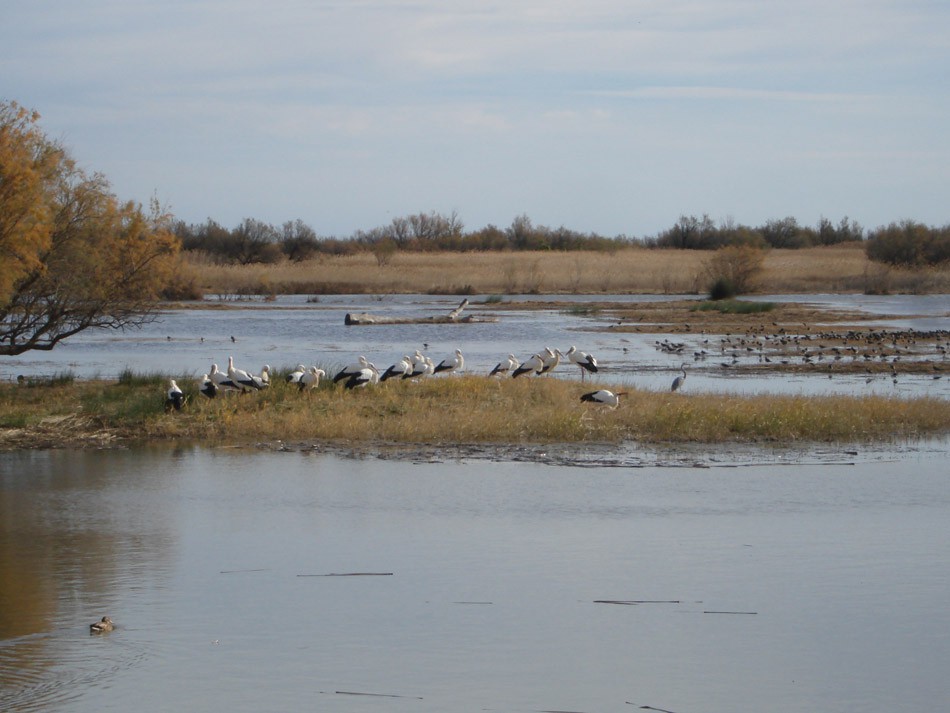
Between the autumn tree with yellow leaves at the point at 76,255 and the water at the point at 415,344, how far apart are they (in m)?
2.15

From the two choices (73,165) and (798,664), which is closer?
(798,664)

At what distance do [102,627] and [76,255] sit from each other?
13.1 m

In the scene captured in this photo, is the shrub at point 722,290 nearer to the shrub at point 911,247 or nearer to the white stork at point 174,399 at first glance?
the shrub at point 911,247

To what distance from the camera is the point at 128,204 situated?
21.9 metres

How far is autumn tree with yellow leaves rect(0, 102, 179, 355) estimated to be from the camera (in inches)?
796

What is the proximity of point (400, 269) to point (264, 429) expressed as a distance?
58084 mm

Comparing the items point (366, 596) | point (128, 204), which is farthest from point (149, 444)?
point (366, 596)

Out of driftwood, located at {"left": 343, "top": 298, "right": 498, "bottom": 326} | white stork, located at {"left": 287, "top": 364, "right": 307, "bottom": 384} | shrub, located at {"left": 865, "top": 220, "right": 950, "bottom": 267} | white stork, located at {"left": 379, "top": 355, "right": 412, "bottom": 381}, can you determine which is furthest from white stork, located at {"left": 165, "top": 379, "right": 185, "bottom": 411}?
shrub, located at {"left": 865, "top": 220, "right": 950, "bottom": 267}

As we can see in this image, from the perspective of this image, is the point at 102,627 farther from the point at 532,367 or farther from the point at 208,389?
the point at 532,367

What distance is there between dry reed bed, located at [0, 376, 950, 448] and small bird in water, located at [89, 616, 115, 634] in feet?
27.2

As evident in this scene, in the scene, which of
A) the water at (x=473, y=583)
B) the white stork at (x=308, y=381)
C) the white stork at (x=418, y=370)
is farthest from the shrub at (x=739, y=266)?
the water at (x=473, y=583)

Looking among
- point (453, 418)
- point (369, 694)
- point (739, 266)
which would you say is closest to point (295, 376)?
point (453, 418)

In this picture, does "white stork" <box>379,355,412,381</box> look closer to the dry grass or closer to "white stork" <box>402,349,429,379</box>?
"white stork" <box>402,349,429,379</box>

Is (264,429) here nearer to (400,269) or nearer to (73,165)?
(73,165)
